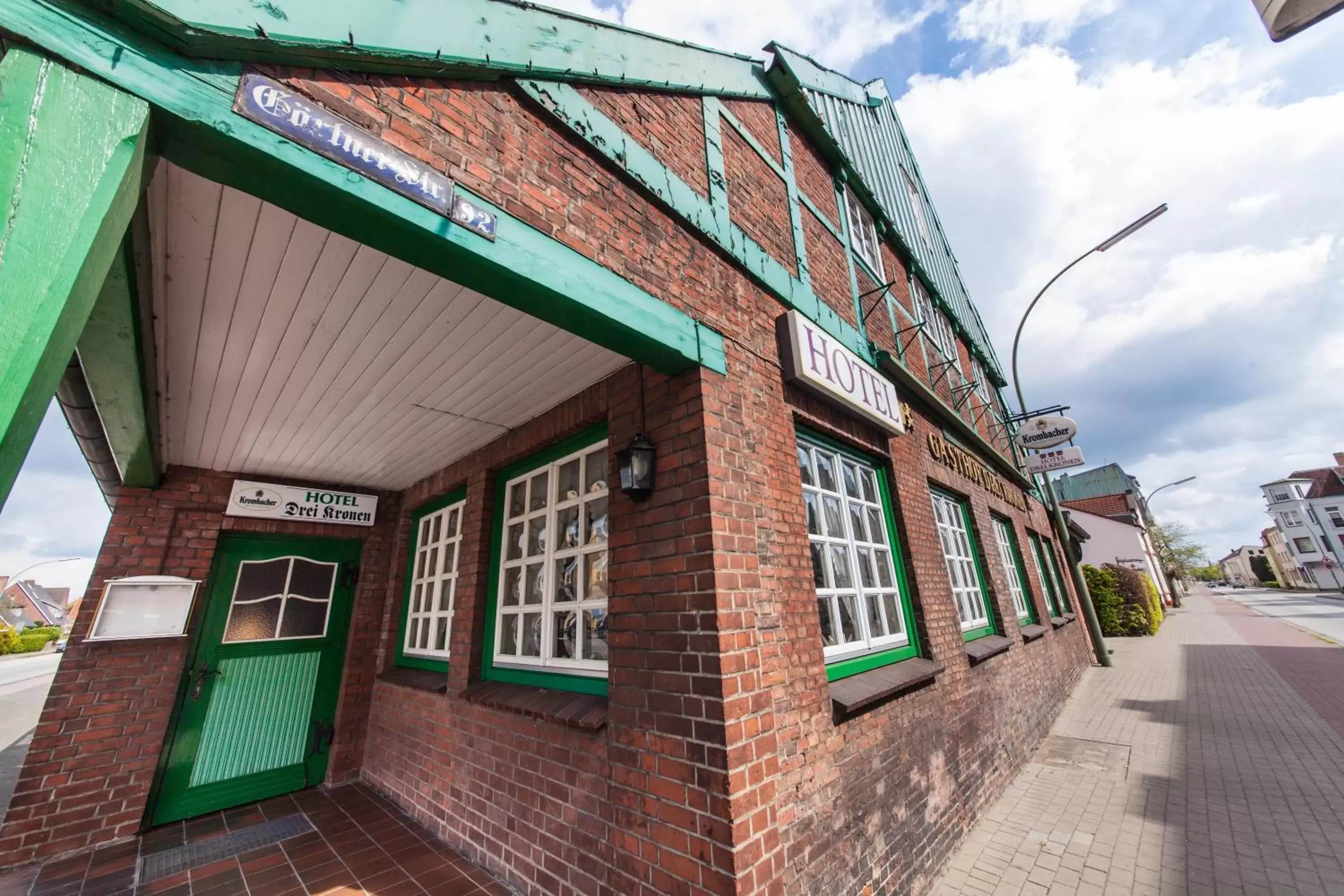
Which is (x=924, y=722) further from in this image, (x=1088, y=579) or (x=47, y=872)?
(x=1088, y=579)

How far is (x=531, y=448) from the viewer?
3.83m

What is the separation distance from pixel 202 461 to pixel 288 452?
882 mm

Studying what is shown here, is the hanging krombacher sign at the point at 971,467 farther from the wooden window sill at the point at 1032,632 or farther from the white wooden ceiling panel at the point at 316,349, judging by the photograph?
the white wooden ceiling panel at the point at 316,349

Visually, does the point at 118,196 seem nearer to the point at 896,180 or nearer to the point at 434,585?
the point at 434,585

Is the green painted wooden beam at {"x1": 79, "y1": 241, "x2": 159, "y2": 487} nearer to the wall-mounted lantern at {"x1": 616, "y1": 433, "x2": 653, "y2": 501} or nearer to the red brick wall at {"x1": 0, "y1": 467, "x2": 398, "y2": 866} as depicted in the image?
the red brick wall at {"x1": 0, "y1": 467, "x2": 398, "y2": 866}

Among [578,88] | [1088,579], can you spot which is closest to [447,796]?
[578,88]

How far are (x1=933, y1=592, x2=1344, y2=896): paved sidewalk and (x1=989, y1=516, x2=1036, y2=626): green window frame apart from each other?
1358mm

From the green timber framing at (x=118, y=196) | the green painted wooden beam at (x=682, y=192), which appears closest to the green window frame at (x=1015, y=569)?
the green painted wooden beam at (x=682, y=192)

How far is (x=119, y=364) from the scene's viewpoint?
2439 millimetres

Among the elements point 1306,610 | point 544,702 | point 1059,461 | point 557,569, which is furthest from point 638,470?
A: point 1306,610

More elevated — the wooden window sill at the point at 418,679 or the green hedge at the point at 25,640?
the green hedge at the point at 25,640

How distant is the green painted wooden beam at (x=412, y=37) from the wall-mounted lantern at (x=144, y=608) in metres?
4.57

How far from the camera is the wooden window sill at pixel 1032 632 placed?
250 inches

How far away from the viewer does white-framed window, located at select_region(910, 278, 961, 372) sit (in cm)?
750
